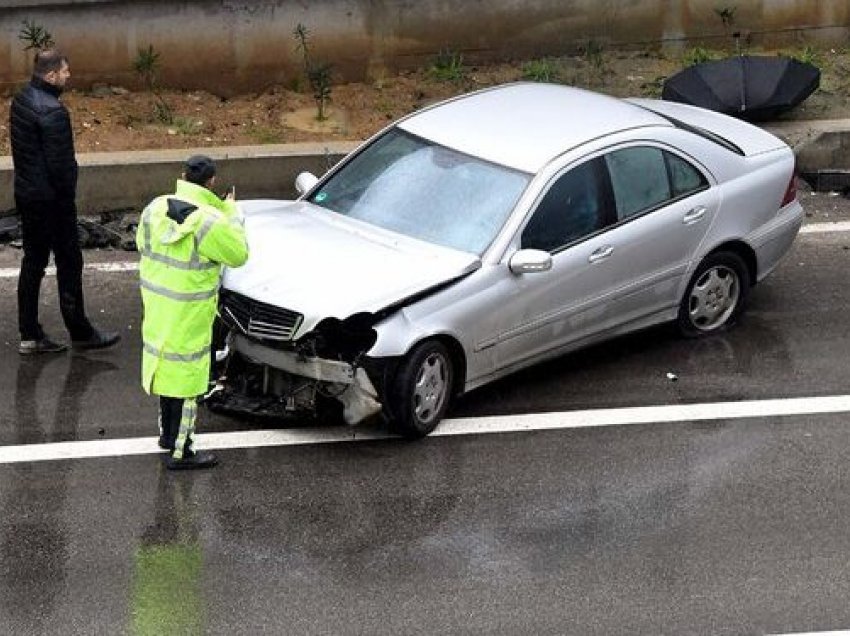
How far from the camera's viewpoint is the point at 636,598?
23.5 ft

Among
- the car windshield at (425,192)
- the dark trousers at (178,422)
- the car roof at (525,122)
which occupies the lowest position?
the dark trousers at (178,422)

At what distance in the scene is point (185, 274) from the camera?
8016 millimetres

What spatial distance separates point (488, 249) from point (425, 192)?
0.69 m

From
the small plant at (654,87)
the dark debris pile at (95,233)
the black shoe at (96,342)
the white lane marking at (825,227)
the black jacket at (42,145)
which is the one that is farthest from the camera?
the small plant at (654,87)

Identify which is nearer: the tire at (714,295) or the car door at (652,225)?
the car door at (652,225)

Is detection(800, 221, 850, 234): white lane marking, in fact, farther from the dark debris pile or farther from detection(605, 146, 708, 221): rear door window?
the dark debris pile

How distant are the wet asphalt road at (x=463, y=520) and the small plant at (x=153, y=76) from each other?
3920mm

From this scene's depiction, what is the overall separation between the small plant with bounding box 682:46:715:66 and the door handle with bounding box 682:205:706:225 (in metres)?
4.77

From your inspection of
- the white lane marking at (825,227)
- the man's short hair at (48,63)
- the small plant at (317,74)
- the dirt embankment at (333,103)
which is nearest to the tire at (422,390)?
the man's short hair at (48,63)

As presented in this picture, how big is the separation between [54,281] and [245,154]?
199 cm

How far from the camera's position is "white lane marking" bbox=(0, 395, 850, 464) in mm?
8641

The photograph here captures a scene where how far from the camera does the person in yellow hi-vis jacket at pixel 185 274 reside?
7.95 metres

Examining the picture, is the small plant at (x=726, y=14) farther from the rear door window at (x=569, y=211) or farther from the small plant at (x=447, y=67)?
the rear door window at (x=569, y=211)

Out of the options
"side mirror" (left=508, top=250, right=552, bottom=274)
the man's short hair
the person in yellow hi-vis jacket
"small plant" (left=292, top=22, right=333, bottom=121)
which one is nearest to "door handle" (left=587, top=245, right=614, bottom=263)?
"side mirror" (left=508, top=250, right=552, bottom=274)
